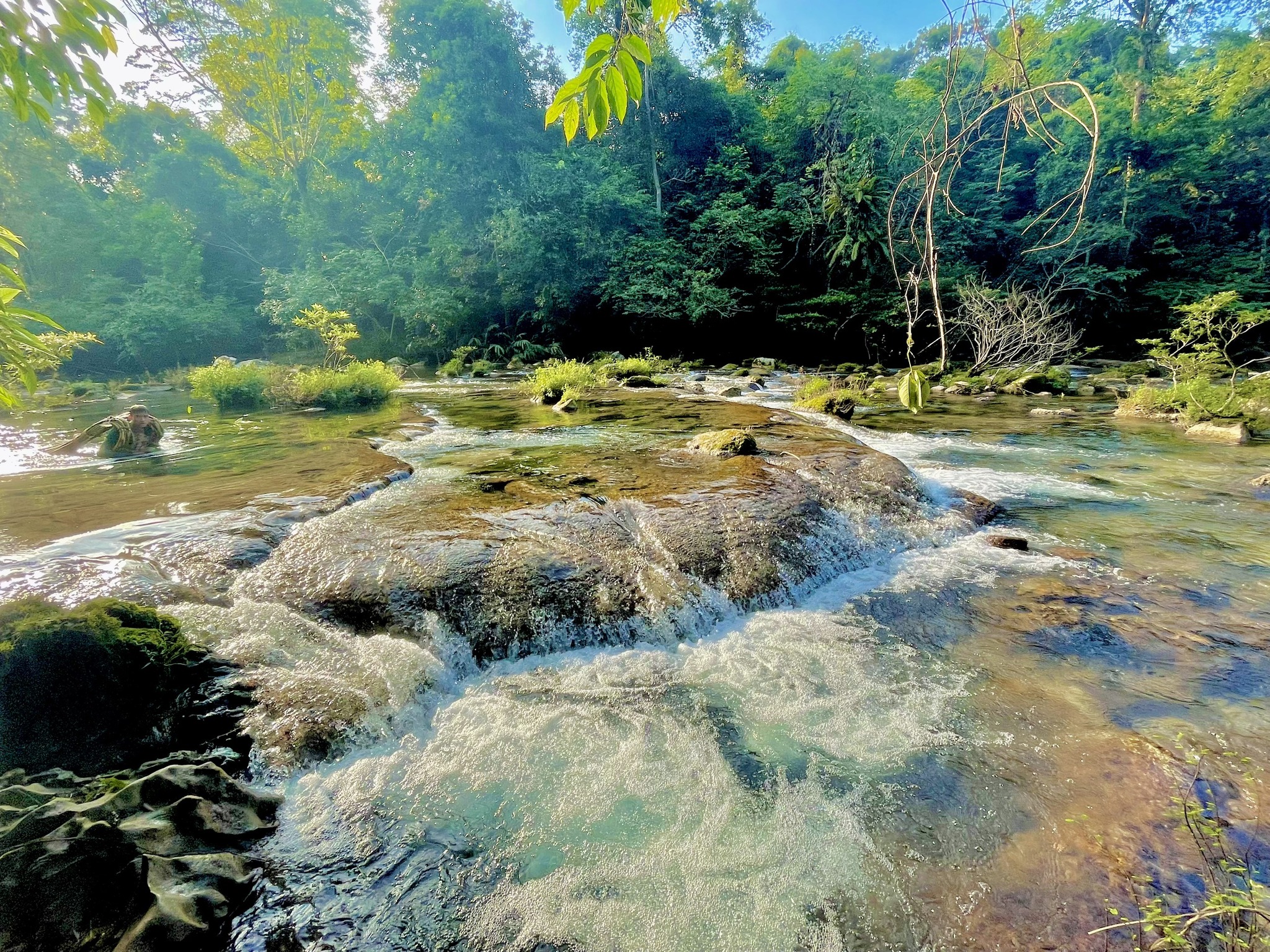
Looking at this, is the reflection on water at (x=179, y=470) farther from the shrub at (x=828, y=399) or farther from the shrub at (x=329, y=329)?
the shrub at (x=828, y=399)

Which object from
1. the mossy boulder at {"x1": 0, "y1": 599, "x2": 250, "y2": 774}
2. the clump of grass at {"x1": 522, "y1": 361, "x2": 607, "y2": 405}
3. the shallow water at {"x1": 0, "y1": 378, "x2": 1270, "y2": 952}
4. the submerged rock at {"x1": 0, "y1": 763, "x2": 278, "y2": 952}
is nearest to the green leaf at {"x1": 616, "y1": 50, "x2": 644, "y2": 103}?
the shallow water at {"x1": 0, "y1": 378, "x2": 1270, "y2": 952}

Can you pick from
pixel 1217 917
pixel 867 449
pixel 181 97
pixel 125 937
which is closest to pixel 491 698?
pixel 125 937

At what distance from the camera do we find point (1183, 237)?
74.8 feet

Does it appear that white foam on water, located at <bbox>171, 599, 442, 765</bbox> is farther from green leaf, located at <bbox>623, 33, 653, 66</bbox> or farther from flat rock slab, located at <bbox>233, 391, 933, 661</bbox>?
green leaf, located at <bbox>623, 33, 653, 66</bbox>

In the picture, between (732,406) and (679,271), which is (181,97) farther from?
(732,406)

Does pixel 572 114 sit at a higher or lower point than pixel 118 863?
higher

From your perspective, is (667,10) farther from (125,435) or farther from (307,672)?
(125,435)

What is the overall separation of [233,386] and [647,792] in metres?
12.0

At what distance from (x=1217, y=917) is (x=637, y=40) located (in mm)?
2958

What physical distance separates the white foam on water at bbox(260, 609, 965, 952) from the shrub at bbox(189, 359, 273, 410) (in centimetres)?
1065

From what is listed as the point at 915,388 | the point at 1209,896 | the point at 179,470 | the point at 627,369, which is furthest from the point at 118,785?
the point at 627,369

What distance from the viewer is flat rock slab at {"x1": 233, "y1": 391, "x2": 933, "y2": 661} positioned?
3.46 meters

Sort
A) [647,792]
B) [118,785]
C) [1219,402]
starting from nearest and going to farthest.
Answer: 1. [118,785]
2. [647,792]
3. [1219,402]

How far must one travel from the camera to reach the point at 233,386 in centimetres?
1073
